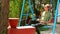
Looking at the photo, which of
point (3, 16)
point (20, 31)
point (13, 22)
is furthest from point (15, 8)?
point (3, 16)

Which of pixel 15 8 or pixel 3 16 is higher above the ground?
pixel 3 16

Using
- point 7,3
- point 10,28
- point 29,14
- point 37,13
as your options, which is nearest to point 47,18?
point 29,14

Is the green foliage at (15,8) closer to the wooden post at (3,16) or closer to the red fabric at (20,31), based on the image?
the red fabric at (20,31)

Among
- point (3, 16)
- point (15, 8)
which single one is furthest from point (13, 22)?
point (15, 8)

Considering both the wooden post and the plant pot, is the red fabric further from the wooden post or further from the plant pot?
the wooden post

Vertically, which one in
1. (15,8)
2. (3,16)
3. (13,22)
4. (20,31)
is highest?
(3,16)

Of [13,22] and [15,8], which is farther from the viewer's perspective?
[15,8]

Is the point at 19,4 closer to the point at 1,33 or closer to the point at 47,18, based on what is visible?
the point at 47,18

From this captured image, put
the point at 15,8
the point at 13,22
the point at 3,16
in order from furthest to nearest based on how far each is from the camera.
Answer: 1. the point at 15,8
2. the point at 13,22
3. the point at 3,16

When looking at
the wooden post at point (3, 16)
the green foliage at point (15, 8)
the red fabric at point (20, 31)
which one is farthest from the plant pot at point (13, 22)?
the green foliage at point (15, 8)

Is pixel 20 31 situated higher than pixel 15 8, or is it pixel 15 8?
pixel 15 8

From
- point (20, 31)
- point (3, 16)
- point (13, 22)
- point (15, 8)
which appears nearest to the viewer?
point (3, 16)

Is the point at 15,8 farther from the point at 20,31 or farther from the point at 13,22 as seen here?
the point at 13,22

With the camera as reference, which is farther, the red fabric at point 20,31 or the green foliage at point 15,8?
the green foliage at point 15,8
